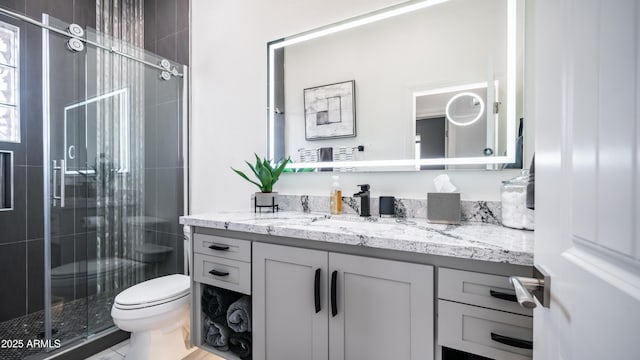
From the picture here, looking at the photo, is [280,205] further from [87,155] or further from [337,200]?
[87,155]

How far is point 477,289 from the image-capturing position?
0.77 metres

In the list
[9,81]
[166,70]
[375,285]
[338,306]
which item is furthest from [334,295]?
[9,81]

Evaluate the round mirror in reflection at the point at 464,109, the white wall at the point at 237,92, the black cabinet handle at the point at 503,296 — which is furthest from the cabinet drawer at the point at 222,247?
the round mirror in reflection at the point at 464,109

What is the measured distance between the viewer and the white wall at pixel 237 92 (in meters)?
1.60

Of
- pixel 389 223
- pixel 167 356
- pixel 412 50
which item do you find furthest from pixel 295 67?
pixel 167 356

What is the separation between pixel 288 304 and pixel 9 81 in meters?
2.52

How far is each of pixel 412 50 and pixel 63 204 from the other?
2185 mm

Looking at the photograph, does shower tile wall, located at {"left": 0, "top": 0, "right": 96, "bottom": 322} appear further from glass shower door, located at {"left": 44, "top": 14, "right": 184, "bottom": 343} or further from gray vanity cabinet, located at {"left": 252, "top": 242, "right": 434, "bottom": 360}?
gray vanity cabinet, located at {"left": 252, "top": 242, "right": 434, "bottom": 360}

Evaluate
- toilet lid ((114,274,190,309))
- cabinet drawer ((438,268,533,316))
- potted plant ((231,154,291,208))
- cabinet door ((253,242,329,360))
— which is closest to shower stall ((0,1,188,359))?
toilet lid ((114,274,190,309))

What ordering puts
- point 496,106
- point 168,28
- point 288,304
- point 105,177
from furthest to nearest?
1. point 168,28
2. point 105,177
3. point 496,106
4. point 288,304

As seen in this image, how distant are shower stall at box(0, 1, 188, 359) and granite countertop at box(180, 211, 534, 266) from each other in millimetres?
954

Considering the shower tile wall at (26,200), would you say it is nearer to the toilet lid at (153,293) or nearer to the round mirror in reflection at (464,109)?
the toilet lid at (153,293)

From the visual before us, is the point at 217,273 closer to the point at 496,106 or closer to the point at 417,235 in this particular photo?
the point at 417,235

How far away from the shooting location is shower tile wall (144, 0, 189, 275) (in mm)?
2014
